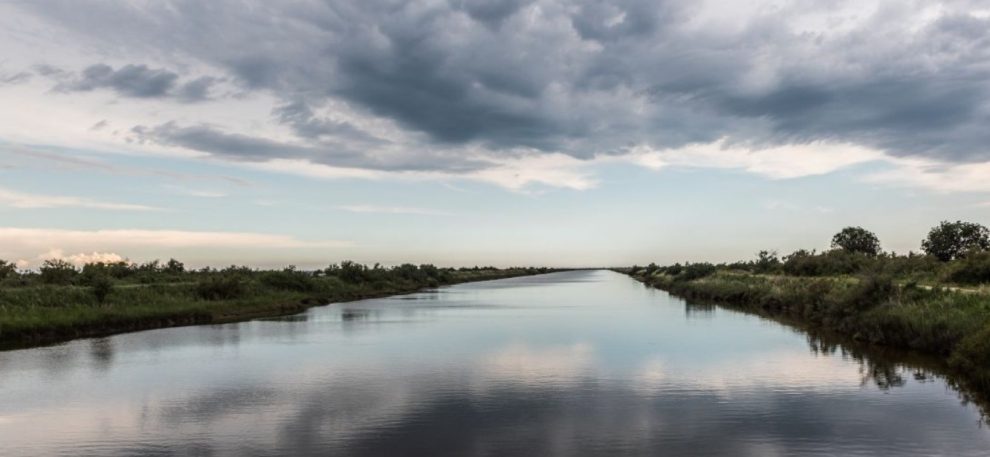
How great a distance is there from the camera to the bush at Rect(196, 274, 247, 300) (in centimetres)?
5044

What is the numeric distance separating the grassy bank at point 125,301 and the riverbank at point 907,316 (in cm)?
3547

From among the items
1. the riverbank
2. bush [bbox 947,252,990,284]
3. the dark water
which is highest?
bush [bbox 947,252,990,284]

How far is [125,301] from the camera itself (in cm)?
4050

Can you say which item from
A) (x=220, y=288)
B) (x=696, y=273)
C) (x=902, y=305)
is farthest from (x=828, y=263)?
(x=220, y=288)

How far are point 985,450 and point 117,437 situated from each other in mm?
17217

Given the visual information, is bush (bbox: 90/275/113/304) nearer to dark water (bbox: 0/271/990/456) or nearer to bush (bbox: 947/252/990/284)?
dark water (bbox: 0/271/990/456)

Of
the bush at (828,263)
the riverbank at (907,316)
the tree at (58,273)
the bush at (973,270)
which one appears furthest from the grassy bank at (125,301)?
the bush at (828,263)

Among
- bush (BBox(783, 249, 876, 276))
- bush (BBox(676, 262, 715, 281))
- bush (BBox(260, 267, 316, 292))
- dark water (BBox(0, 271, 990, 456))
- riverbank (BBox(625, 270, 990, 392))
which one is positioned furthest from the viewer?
bush (BBox(676, 262, 715, 281))

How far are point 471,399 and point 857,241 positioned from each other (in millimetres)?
127086

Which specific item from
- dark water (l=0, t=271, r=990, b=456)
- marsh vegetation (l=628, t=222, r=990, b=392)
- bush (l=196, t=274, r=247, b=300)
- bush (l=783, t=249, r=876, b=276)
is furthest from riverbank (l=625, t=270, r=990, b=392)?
bush (l=196, t=274, r=247, b=300)

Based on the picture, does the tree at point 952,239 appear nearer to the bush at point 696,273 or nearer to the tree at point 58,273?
the bush at point 696,273

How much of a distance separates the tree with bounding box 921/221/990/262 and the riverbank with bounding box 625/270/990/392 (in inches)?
2379

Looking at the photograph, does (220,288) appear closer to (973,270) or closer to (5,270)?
(5,270)

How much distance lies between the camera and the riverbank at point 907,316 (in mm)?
19203
